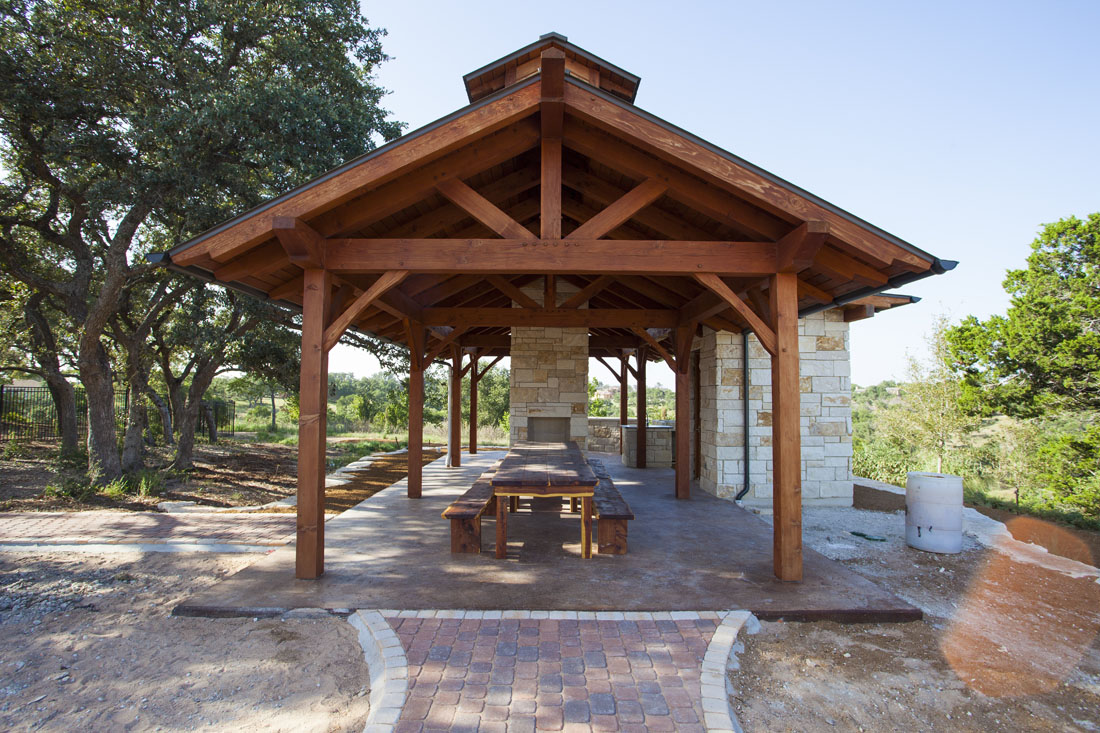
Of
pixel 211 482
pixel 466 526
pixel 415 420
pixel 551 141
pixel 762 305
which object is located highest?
pixel 551 141

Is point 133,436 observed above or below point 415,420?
below

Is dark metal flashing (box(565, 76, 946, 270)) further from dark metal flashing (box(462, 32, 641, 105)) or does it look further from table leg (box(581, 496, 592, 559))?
table leg (box(581, 496, 592, 559))

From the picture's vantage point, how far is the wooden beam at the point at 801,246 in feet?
12.6

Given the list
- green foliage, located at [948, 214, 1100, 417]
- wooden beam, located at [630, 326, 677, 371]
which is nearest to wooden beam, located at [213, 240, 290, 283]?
wooden beam, located at [630, 326, 677, 371]

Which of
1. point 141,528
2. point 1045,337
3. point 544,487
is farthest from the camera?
point 1045,337

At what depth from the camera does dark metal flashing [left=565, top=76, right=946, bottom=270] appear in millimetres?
3910

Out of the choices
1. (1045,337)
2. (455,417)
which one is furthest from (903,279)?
(1045,337)

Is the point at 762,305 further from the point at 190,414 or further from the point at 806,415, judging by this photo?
the point at 190,414

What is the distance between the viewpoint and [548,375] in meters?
9.52

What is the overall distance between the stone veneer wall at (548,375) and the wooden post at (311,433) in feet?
17.6

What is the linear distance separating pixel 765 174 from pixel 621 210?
1.08 m

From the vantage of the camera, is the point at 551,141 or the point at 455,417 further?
the point at 455,417

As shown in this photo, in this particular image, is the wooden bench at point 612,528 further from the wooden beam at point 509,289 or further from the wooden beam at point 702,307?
the wooden beam at point 509,289

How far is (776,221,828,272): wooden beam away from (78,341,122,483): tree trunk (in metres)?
10.9
